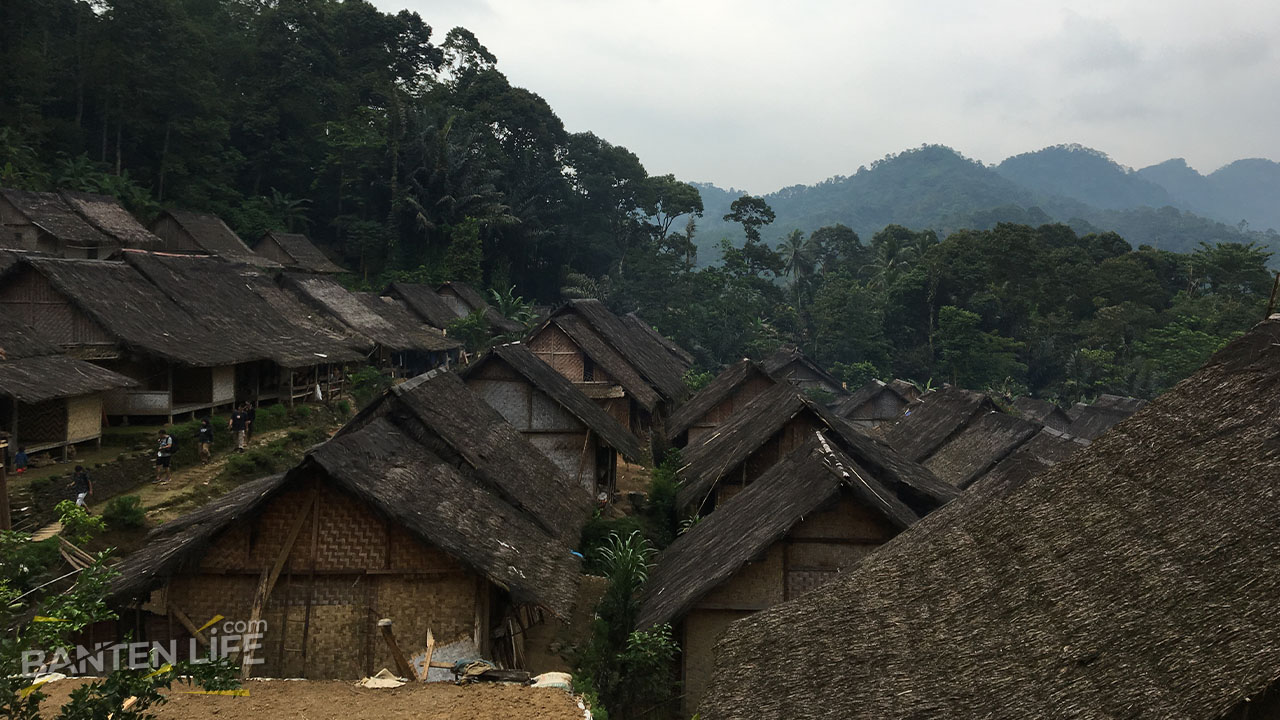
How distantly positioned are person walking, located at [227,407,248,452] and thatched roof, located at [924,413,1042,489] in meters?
18.8

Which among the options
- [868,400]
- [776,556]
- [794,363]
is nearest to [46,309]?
[776,556]

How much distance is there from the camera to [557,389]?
830 inches

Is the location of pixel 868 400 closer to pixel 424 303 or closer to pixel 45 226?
pixel 424 303

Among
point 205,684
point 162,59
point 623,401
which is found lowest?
point 205,684

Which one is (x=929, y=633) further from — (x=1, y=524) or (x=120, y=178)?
(x=120, y=178)

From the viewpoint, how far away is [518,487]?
1461cm

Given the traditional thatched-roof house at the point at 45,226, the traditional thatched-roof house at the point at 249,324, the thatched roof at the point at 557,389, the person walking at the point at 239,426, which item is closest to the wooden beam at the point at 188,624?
the thatched roof at the point at 557,389

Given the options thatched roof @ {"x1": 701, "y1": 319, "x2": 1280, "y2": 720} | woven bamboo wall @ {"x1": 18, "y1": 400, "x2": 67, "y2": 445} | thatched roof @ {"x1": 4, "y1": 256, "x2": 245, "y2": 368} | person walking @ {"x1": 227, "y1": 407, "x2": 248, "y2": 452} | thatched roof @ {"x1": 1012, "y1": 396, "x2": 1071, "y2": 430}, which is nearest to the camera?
thatched roof @ {"x1": 701, "y1": 319, "x2": 1280, "y2": 720}

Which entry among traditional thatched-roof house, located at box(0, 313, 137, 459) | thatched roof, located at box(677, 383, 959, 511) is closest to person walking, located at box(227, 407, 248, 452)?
traditional thatched-roof house, located at box(0, 313, 137, 459)

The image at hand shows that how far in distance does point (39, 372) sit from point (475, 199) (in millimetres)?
39007

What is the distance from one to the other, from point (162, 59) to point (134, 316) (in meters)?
31.6

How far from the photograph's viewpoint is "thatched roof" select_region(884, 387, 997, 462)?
2808cm

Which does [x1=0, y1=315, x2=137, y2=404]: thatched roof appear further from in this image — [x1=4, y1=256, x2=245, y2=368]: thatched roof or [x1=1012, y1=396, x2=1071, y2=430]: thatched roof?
[x1=1012, y1=396, x2=1071, y2=430]: thatched roof

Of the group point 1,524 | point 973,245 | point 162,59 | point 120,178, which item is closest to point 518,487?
point 1,524
